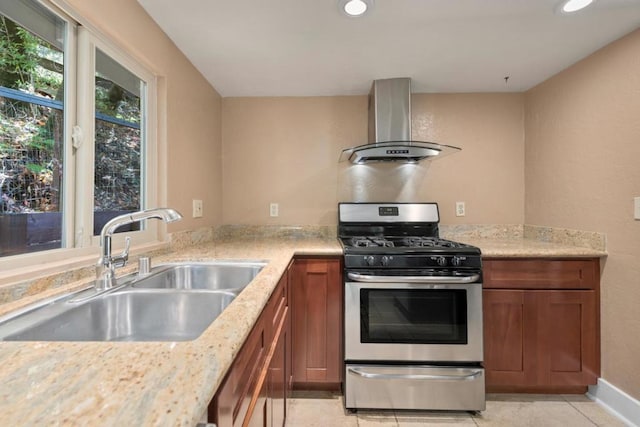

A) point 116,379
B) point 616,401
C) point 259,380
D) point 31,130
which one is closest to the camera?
point 116,379

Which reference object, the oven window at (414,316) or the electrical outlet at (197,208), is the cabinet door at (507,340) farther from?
the electrical outlet at (197,208)

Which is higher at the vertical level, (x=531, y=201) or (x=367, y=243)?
(x=531, y=201)

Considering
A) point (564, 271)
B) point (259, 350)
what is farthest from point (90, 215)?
point (564, 271)

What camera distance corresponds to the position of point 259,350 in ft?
2.95

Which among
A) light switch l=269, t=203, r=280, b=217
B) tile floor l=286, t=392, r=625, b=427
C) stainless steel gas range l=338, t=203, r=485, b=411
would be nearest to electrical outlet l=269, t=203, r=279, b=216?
light switch l=269, t=203, r=280, b=217

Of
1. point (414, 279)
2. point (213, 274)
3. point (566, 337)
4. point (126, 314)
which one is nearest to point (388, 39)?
point (414, 279)

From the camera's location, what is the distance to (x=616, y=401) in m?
1.61

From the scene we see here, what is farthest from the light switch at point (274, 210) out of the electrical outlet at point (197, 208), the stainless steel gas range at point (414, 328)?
the stainless steel gas range at point (414, 328)

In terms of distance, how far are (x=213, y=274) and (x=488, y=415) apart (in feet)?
5.59

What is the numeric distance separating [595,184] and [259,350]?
2083 mm

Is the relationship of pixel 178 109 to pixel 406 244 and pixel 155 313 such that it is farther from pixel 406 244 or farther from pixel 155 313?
pixel 406 244

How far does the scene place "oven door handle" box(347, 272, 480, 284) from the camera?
1636 mm

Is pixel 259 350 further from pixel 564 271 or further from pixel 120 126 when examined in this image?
pixel 564 271

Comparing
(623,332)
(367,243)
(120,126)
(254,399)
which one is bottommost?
(623,332)
